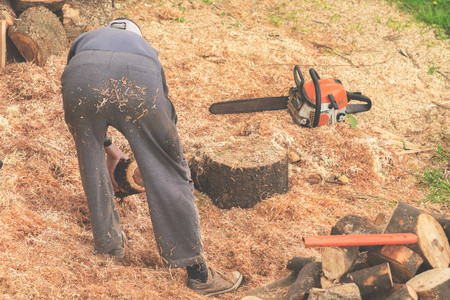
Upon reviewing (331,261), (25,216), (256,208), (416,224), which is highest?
(416,224)

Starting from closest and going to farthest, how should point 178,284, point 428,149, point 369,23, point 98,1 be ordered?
point 178,284 < point 428,149 < point 98,1 < point 369,23

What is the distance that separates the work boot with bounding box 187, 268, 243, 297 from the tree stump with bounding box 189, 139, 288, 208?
0.83 metres

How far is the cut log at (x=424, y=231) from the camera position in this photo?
2.36 m

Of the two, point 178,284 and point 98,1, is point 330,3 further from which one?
point 178,284

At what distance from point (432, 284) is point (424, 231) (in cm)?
34

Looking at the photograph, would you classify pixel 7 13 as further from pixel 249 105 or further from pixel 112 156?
pixel 112 156

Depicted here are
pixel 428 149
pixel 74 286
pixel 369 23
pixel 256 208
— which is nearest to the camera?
pixel 74 286

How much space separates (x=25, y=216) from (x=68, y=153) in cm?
99

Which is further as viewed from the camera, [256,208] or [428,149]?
[428,149]

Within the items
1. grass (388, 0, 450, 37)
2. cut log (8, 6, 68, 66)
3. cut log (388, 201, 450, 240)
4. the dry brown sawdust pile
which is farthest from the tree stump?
grass (388, 0, 450, 37)

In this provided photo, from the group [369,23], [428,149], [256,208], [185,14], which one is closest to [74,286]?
[256,208]

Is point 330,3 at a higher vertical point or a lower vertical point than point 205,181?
higher

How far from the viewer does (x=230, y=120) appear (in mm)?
4812

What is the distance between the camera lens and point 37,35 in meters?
4.93
